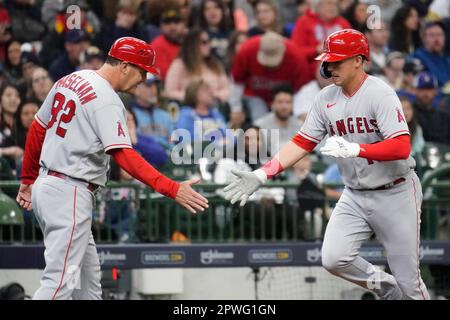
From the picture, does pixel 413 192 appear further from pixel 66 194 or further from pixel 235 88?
pixel 235 88

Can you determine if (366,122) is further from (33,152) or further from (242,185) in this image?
(33,152)

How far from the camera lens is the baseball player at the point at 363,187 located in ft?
25.2

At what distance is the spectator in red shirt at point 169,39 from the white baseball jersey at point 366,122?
5.37 m

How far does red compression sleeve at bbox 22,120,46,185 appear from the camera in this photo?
7543 millimetres

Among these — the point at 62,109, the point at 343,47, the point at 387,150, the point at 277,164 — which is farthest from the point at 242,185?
the point at 62,109

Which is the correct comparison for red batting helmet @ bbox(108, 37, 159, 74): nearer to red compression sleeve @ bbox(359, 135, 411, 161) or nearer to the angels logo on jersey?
the angels logo on jersey

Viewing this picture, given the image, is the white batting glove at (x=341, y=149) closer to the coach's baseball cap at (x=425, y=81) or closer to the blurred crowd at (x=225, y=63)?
the blurred crowd at (x=225, y=63)

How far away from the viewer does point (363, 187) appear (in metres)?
7.77

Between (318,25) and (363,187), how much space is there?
589 centimetres

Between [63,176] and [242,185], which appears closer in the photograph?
[63,176]

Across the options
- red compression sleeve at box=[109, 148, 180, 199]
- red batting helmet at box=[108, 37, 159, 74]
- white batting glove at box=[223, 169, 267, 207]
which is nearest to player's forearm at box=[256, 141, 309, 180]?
white batting glove at box=[223, 169, 267, 207]

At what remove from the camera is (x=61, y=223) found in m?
7.20
